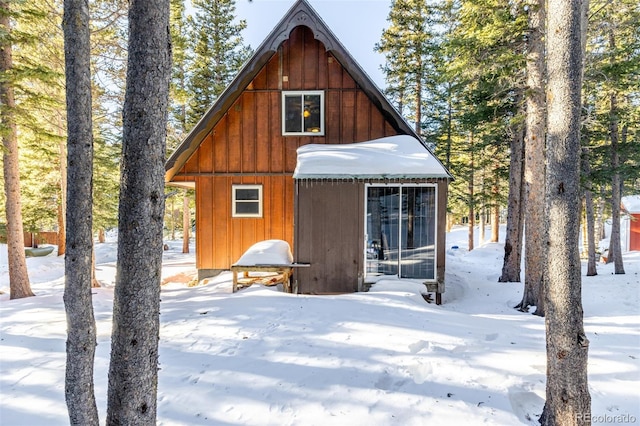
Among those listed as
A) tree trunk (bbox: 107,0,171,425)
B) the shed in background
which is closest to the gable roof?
tree trunk (bbox: 107,0,171,425)

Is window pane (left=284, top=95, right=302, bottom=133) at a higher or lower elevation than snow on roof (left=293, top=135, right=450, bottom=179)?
higher

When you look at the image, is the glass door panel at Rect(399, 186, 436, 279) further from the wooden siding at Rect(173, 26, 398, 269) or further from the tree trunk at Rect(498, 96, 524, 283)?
the tree trunk at Rect(498, 96, 524, 283)

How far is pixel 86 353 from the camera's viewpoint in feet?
7.89

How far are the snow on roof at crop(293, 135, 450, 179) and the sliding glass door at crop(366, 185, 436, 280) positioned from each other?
519 millimetres

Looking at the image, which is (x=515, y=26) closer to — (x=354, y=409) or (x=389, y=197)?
(x=389, y=197)

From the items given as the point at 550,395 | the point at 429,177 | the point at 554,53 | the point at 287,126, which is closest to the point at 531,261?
the point at 429,177

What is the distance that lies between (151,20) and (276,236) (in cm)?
738

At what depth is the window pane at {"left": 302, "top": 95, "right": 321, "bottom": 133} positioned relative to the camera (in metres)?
9.15

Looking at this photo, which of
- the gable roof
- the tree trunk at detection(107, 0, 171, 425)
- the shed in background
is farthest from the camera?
the shed in background

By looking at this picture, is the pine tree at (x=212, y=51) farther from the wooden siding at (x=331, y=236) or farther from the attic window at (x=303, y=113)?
the wooden siding at (x=331, y=236)

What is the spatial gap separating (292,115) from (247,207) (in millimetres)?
3016

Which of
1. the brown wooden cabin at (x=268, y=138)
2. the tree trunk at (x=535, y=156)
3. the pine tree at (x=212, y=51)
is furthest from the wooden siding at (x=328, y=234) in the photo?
the pine tree at (x=212, y=51)

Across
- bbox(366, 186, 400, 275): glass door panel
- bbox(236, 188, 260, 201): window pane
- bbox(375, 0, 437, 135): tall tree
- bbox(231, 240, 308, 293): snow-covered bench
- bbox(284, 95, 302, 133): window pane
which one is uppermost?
bbox(375, 0, 437, 135): tall tree

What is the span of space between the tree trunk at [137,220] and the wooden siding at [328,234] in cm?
504
